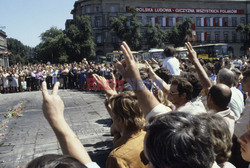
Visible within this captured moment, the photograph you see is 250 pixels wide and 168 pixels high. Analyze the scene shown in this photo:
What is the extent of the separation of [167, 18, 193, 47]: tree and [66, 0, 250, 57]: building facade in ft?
24.4

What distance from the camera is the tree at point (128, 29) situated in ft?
177

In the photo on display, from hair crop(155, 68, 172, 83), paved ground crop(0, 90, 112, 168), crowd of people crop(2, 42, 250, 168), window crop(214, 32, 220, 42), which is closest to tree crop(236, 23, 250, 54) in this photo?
window crop(214, 32, 220, 42)

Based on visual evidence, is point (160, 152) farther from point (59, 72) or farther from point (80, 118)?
point (59, 72)

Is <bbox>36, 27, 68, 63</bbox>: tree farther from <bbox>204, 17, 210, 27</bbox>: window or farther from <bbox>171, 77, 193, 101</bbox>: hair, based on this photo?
<bbox>171, 77, 193, 101</bbox>: hair

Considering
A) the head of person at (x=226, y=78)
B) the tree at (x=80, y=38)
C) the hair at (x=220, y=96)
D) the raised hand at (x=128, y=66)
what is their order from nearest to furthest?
the raised hand at (x=128, y=66) → the hair at (x=220, y=96) → the head of person at (x=226, y=78) → the tree at (x=80, y=38)

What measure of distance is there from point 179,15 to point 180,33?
1118cm

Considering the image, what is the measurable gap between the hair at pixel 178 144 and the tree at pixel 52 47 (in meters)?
52.5

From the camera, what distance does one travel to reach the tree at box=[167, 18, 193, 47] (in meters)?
57.5

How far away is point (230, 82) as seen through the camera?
4.26 m

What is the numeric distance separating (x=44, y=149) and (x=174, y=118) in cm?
490

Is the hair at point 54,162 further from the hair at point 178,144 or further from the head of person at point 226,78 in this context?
the head of person at point 226,78

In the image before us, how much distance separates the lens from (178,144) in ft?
3.77

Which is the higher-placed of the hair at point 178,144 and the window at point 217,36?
the window at point 217,36

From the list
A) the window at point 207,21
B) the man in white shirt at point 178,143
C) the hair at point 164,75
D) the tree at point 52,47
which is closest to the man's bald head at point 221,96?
the hair at point 164,75
